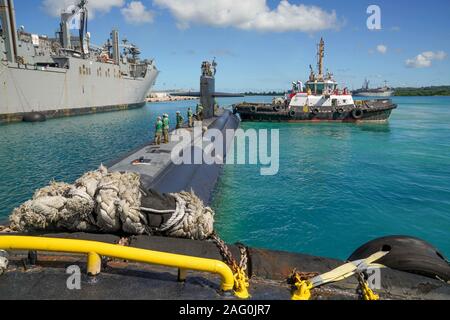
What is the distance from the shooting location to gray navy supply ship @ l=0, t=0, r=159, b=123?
34.4 m

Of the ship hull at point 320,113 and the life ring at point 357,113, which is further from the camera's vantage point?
the ship hull at point 320,113

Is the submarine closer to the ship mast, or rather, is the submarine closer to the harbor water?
the harbor water

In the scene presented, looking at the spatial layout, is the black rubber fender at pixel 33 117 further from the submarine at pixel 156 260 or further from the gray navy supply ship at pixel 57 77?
the submarine at pixel 156 260

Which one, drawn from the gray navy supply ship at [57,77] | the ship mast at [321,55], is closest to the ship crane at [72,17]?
the gray navy supply ship at [57,77]

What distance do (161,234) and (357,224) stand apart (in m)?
7.48

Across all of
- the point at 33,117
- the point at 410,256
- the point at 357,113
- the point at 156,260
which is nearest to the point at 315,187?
the point at 410,256

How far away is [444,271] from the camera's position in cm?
341

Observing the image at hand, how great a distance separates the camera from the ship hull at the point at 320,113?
34.6 metres

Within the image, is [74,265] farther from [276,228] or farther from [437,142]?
[437,142]

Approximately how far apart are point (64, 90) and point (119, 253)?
45.5 m

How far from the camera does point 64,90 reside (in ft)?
138

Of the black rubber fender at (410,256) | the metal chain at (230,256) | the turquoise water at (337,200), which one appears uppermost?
the metal chain at (230,256)

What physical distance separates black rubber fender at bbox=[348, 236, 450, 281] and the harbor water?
3.73m

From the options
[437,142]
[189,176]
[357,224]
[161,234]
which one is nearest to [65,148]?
[189,176]
